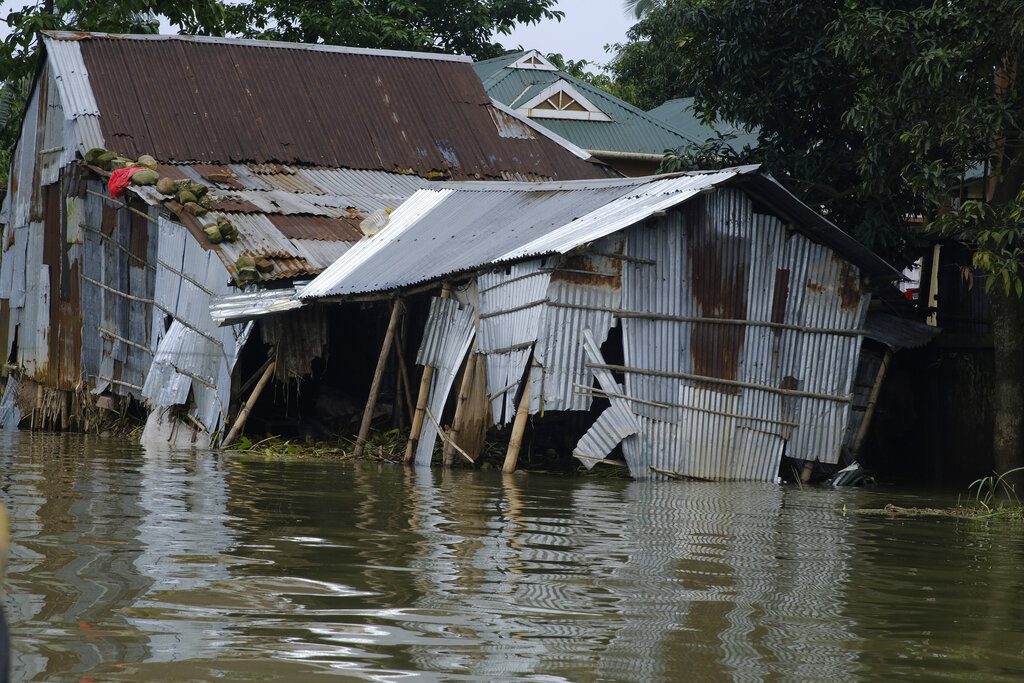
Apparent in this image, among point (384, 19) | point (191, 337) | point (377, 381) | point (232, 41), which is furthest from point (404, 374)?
point (384, 19)

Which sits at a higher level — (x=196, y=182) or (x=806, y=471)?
(x=196, y=182)

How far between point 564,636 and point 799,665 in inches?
39.2

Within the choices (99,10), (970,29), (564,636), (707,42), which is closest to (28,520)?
(564,636)

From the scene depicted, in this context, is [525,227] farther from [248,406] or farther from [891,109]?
[891,109]

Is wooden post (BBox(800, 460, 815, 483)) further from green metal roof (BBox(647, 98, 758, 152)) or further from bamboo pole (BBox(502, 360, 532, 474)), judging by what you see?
green metal roof (BBox(647, 98, 758, 152))

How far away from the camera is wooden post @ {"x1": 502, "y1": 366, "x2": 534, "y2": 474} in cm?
1420

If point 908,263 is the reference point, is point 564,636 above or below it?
below

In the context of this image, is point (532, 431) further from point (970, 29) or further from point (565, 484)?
point (970, 29)

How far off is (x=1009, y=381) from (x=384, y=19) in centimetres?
1959

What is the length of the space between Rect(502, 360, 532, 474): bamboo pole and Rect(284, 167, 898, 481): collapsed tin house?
0.06 ft

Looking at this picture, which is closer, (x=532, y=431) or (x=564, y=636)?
(x=564, y=636)

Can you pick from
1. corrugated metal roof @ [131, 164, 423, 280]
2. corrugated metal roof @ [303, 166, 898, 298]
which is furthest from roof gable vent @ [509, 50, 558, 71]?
corrugated metal roof @ [303, 166, 898, 298]

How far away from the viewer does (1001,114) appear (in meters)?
13.6

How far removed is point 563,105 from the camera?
34.7 metres
